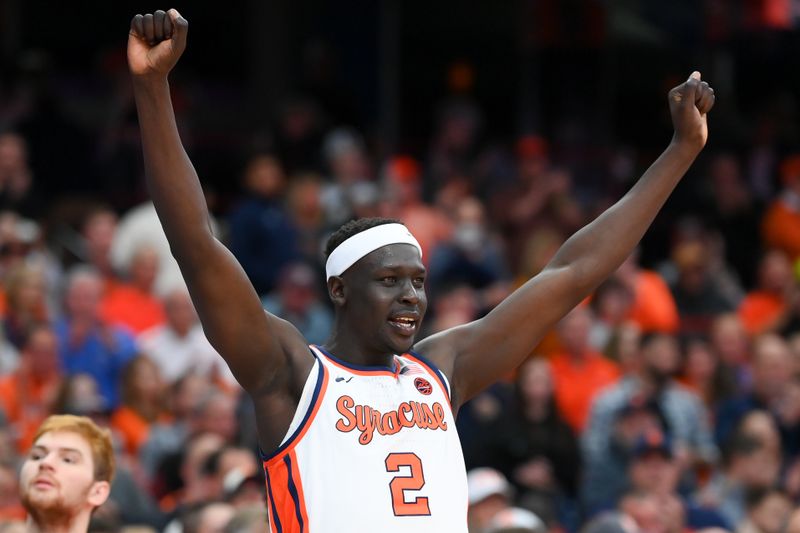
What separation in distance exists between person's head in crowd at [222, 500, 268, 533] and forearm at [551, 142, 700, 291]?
2.42 metres

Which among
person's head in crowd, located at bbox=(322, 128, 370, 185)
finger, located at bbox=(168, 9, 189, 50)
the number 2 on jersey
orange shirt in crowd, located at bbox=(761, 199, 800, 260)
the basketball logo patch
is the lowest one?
the number 2 on jersey

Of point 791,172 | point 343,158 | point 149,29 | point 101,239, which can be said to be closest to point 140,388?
point 101,239

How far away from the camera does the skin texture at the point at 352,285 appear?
4578 mm

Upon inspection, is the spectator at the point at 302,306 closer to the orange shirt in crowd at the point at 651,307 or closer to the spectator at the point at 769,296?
the orange shirt in crowd at the point at 651,307

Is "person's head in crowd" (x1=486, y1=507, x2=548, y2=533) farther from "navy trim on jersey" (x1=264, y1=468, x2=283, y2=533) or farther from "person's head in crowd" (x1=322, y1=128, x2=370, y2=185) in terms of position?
"person's head in crowd" (x1=322, y1=128, x2=370, y2=185)

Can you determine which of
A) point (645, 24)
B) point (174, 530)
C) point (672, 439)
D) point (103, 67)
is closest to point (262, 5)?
point (103, 67)

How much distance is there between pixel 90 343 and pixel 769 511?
454cm

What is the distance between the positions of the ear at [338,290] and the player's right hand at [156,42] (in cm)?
92

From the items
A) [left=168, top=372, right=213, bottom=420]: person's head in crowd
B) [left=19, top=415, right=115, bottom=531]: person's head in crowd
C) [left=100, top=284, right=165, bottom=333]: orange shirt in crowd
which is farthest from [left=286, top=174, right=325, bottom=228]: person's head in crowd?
[left=19, top=415, right=115, bottom=531]: person's head in crowd

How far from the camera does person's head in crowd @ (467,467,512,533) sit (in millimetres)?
8938

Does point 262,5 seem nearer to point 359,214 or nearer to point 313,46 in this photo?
point 313,46

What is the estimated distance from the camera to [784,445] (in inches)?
452

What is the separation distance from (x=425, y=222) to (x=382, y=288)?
8.18 m

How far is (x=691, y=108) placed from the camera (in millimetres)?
5406
